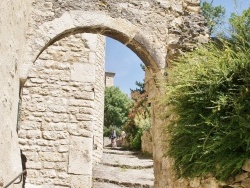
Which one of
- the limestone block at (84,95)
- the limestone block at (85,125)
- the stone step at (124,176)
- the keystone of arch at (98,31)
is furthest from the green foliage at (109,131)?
the keystone of arch at (98,31)

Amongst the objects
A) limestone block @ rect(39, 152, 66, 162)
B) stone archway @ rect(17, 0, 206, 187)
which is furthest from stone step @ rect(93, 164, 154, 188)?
stone archway @ rect(17, 0, 206, 187)

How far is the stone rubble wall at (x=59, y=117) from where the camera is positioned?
277 inches

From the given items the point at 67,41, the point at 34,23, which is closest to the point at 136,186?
the point at 67,41

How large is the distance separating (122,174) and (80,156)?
Answer: 238 centimetres

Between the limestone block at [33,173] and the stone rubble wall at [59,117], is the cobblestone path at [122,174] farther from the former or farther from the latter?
the limestone block at [33,173]

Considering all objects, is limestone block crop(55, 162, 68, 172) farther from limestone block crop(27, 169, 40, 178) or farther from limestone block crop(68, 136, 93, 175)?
limestone block crop(27, 169, 40, 178)

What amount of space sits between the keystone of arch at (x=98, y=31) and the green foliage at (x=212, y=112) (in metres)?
1.17

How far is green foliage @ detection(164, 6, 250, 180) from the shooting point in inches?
133

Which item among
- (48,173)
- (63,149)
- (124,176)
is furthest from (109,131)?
(48,173)

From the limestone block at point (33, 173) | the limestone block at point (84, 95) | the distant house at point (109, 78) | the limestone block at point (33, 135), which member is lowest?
the limestone block at point (33, 173)

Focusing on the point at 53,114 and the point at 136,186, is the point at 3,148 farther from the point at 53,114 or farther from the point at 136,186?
the point at 136,186

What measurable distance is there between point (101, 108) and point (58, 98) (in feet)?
14.1

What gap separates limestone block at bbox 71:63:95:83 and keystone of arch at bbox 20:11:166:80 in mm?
2450

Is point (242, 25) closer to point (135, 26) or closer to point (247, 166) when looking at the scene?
point (247, 166)
